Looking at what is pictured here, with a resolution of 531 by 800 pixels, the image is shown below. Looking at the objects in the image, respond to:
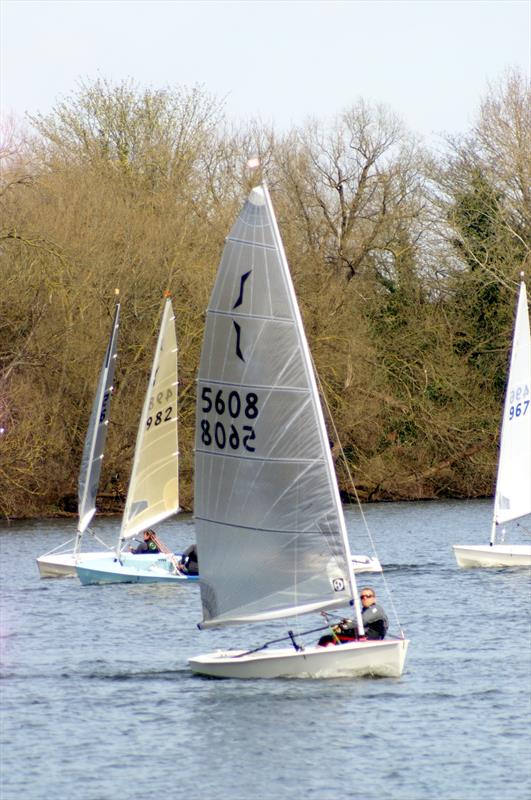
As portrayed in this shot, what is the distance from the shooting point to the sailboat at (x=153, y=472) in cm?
3284

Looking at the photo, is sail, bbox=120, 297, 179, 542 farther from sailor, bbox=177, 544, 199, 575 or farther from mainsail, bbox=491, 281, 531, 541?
mainsail, bbox=491, 281, 531, 541

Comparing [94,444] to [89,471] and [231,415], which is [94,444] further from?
[231,415]

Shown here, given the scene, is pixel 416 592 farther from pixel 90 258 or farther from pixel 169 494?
pixel 90 258

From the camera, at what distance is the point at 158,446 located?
34438 millimetres

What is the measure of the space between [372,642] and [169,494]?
15.1 meters

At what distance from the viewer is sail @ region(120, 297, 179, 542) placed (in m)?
33.8

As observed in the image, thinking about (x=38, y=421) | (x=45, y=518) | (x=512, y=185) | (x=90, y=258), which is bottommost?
(x=45, y=518)

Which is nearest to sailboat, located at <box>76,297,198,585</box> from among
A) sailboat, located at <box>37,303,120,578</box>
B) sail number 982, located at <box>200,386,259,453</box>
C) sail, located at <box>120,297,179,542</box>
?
sail, located at <box>120,297,179,542</box>

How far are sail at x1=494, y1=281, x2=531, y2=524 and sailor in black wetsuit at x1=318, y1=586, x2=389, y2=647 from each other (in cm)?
1412

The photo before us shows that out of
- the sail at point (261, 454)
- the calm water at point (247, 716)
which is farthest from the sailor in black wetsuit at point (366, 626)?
the sail at point (261, 454)

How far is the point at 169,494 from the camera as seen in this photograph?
34500mm

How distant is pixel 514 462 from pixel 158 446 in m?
7.91

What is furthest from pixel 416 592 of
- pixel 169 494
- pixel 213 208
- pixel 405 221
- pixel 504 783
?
pixel 405 221

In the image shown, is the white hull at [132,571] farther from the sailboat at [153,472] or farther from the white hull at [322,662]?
the white hull at [322,662]
